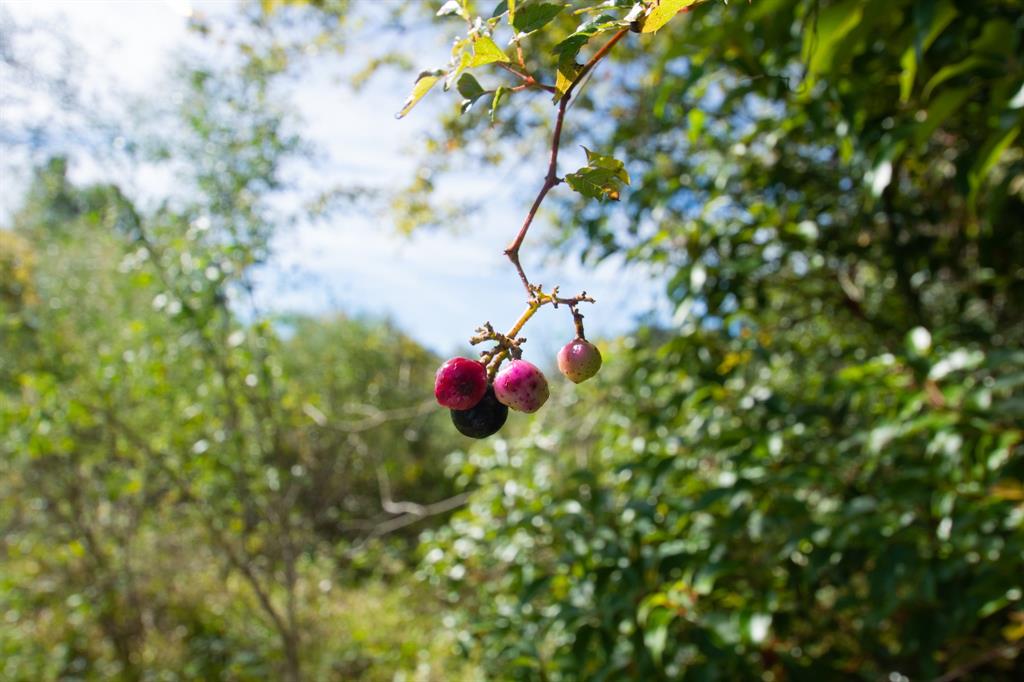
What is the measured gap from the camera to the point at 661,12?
1.41ft

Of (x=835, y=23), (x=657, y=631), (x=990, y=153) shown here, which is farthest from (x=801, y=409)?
(x=835, y=23)

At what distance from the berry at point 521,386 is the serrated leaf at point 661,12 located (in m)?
0.22

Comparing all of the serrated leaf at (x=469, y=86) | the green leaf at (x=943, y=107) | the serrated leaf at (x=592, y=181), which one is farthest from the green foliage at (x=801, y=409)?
the serrated leaf at (x=592, y=181)

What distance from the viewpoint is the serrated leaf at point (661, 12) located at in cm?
42

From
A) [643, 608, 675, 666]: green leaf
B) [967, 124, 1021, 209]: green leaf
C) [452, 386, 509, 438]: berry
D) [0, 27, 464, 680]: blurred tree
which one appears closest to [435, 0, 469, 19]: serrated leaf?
[452, 386, 509, 438]: berry

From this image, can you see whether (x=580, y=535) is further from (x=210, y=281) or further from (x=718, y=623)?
(x=210, y=281)

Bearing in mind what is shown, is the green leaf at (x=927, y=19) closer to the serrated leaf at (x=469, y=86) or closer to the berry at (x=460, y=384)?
the serrated leaf at (x=469, y=86)

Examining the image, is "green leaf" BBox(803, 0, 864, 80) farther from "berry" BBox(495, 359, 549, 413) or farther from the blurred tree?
the blurred tree

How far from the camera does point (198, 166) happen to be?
107 inches

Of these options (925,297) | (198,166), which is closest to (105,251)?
(198,166)

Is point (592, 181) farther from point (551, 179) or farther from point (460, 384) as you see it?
point (460, 384)

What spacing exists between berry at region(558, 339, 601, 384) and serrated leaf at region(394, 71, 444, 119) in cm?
19

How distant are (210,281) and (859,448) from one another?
1950 millimetres

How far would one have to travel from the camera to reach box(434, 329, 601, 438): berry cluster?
0.47m
